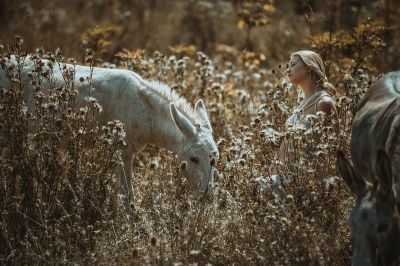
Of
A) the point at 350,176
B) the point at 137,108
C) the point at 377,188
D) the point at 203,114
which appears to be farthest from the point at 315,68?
the point at 377,188

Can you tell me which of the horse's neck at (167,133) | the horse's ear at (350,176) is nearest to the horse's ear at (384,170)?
the horse's ear at (350,176)

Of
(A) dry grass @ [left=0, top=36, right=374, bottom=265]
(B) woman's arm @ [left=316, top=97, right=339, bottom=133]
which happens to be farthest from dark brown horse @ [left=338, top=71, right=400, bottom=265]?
(B) woman's arm @ [left=316, top=97, right=339, bottom=133]

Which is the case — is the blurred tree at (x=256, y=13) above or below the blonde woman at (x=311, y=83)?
above

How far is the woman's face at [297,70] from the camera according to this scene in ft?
17.7

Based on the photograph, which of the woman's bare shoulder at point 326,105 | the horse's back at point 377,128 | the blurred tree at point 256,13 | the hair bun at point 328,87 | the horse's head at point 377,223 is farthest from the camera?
the blurred tree at point 256,13

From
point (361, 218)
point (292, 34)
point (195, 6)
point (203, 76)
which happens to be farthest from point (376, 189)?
point (195, 6)

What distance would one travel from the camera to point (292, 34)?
544 inches

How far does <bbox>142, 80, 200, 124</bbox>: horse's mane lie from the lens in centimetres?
567

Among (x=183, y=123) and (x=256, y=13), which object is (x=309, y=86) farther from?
(x=256, y=13)

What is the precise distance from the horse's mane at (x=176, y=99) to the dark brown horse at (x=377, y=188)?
1978mm

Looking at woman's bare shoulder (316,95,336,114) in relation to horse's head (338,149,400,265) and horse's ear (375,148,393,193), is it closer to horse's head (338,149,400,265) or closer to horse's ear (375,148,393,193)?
horse's head (338,149,400,265)

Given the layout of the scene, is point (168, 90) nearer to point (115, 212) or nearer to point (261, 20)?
point (115, 212)

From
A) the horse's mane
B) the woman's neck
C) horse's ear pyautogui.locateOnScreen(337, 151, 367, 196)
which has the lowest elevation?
horse's ear pyautogui.locateOnScreen(337, 151, 367, 196)

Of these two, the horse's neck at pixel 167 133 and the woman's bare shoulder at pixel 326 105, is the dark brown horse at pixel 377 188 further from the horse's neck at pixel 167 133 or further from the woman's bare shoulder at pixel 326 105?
the horse's neck at pixel 167 133
